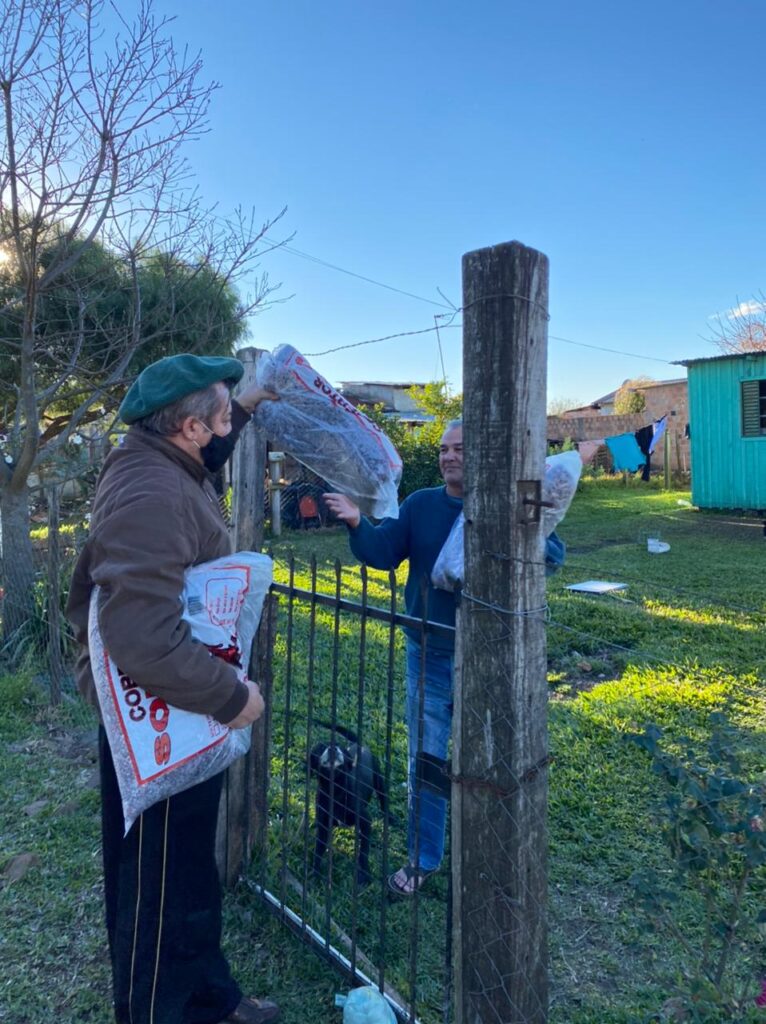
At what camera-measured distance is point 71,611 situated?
6.36 feet

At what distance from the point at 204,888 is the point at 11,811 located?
6.83ft

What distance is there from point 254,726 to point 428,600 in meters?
0.82

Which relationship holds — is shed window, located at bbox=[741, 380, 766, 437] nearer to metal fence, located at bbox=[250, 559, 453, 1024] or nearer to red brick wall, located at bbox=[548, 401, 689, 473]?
red brick wall, located at bbox=[548, 401, 689, 473]

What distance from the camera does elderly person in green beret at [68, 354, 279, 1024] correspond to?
161 cm

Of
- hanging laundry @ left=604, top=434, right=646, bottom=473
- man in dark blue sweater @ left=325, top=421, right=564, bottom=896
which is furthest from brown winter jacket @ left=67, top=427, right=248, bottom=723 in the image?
hanging laundry @ left=604, top=434, right=646, bottom=473

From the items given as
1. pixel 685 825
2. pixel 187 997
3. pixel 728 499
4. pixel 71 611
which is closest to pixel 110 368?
pixel 71 611

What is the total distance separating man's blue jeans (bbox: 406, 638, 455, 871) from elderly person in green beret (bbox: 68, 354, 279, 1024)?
829 millimetres

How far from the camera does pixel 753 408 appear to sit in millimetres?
14102

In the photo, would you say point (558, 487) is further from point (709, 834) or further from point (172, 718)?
point (172, 718)

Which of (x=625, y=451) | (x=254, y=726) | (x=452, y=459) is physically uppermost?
(x=625, y=451)

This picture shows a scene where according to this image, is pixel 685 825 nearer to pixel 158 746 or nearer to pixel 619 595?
pixel 158 746

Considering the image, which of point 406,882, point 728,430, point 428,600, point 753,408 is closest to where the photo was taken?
point 428,600

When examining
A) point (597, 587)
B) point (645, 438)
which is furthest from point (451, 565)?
point (645, 438)

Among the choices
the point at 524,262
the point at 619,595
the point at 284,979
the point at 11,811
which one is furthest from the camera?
the point at 619,595
